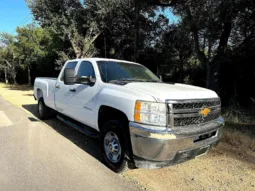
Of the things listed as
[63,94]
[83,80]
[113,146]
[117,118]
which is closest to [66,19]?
[63,94]

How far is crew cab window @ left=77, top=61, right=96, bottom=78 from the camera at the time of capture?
4.80 m

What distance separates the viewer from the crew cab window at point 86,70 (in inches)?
189

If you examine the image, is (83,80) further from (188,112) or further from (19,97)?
(19,97)

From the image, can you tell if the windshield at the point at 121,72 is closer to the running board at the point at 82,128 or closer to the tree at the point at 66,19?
the running board at the point at 82,128

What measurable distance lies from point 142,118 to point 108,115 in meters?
0.98

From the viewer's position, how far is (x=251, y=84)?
32.1 ft

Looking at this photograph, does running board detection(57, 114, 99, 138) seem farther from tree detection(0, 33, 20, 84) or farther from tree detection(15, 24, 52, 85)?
tree detection(0, 33, 20, 84)

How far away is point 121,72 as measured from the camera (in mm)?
4773

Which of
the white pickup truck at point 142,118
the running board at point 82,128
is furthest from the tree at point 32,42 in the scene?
the white pickup truck at point 142,118

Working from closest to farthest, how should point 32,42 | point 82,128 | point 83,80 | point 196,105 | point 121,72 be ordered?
point 196,105 → point 83,80 → point 121,72 → point 82,128 → point 32,42

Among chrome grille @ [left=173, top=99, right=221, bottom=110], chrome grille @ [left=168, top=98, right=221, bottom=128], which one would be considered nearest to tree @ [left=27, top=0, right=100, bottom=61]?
chrome grille @ [left=173, top=99, right=221, bottom=110]

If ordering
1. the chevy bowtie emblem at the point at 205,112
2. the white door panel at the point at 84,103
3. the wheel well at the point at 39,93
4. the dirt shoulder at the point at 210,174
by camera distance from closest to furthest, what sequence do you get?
the dirt shoulder at the point at 210,174, the chevy bowtie emblem at the point at 205,112, the white door panel at the point at 84,103, the wheel well at the point at 39,93

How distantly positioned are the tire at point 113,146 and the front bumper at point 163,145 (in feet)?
1.09

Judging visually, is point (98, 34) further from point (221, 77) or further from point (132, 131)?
point (132, 131)
